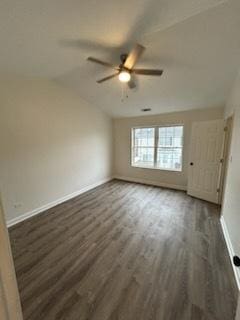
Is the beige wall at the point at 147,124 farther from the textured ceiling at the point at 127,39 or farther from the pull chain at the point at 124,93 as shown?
the pull chain at the point at 124,93

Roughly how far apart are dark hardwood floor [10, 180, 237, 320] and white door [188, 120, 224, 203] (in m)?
0.54

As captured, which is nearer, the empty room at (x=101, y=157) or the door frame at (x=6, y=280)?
the door frame at (x=6, y=280)

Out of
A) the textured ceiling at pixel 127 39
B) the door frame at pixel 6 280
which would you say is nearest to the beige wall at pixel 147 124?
the textured ceiling at pixel 127 39

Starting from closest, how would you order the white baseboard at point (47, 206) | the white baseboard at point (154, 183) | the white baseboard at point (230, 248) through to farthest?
the white baseboard at point (230, 248), the white baseboard at point (47, 206), the white baseboard at point (154, 183)

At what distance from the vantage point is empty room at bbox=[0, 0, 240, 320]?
151 cm

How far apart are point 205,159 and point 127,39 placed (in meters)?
3.02

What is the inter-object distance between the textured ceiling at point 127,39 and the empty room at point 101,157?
16mm

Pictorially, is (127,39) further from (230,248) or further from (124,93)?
(230,248)

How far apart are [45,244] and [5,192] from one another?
1.20m

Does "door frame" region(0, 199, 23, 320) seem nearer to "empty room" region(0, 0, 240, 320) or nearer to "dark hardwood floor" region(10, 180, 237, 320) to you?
"empty room" region(0, 0, 240, 320)

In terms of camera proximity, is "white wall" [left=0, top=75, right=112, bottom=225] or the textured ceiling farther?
"white wall" [left=0, top=75, right=112, bottom=225]

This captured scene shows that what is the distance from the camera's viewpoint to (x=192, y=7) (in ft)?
5.10

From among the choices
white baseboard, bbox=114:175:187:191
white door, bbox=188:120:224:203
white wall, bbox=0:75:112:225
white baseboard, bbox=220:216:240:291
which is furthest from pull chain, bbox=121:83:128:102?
white baseboard, bbox=220:216:240:291

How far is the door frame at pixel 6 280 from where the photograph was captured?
0.59 meters
